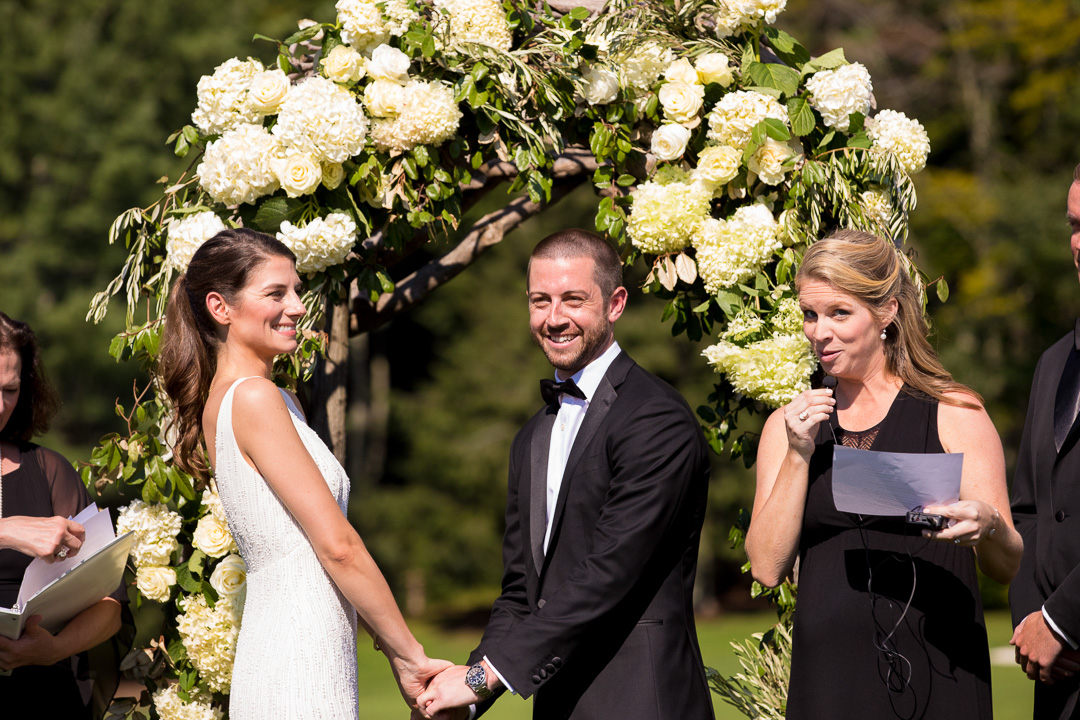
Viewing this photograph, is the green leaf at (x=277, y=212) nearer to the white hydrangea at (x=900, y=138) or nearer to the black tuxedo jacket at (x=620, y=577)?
the black tuxedo jacket at (x=620, y=577)

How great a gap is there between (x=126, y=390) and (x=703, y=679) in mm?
15796

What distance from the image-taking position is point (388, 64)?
3.71 metres

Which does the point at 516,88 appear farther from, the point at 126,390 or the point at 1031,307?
the point at 1031,307

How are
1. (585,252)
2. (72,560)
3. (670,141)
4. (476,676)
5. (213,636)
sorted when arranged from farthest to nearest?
(670,141) < (213,636) < (72,560) < (585,252) < (476,676)

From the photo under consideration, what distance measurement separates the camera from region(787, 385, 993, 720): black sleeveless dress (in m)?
2.80

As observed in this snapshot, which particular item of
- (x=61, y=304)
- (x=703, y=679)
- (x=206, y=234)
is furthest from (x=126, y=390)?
(x=703, y=679)

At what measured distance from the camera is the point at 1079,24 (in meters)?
19.0

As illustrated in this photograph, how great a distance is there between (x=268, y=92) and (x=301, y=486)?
61.6 inches

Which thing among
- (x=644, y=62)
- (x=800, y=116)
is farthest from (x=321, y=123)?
(x=800, y=116)

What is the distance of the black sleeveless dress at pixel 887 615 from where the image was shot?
2.80 metres

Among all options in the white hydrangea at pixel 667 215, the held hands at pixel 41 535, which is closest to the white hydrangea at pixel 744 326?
the white hydrangea at pixel 667 215

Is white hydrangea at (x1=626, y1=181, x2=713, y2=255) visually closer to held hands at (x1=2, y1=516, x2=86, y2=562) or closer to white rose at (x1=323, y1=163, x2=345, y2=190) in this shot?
white rose at (x1=323, y1=163, x2=345, y2=190)

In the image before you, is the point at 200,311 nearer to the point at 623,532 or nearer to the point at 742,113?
the point at 623,532

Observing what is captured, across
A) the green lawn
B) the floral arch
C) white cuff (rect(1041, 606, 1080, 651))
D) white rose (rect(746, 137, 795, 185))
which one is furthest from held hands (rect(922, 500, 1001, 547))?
the green lawn
